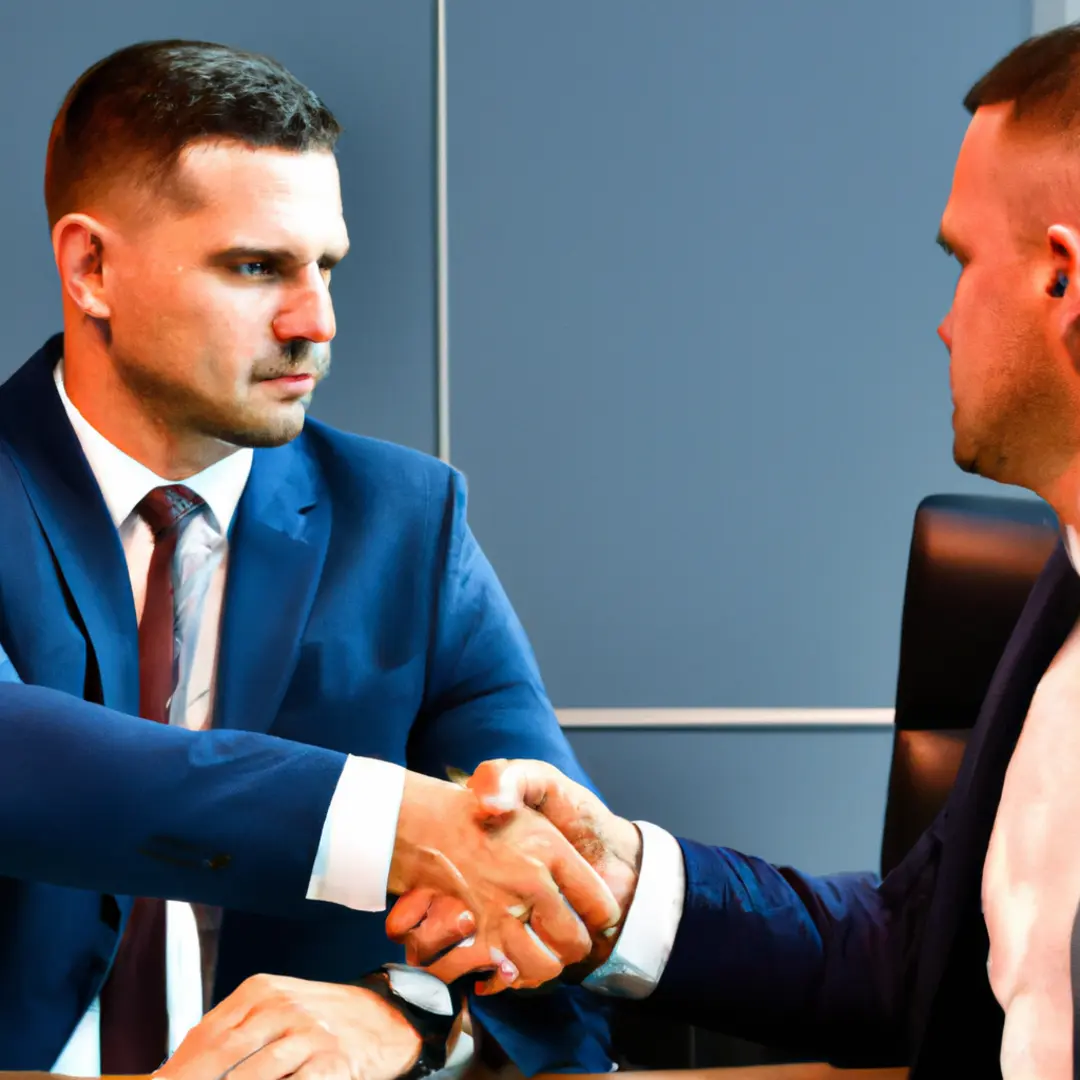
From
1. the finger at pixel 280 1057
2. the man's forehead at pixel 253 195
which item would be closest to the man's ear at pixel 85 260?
the man's forehead at pixel 253 195

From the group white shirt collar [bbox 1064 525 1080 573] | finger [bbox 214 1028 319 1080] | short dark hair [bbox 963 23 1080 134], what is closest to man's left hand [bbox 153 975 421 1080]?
finger [bbox 214 1028 319 1080]

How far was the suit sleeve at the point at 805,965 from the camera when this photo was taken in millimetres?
1359

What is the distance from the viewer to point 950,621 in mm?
1750

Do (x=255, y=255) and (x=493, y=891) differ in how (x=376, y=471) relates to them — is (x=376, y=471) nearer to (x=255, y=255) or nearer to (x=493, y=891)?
(x=255, y=255)

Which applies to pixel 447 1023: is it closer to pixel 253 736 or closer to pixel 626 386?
pixel 253 736

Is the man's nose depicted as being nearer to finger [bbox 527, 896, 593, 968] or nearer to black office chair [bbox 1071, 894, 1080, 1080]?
finger [bbox 527, 896, 593, 968]

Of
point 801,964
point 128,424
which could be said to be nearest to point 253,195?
point 128,424

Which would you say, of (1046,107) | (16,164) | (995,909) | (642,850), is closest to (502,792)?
(642,850)

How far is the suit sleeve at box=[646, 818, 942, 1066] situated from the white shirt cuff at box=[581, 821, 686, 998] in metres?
0.01

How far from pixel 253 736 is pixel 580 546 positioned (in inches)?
39.5

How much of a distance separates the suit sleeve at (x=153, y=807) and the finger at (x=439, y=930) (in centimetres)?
13

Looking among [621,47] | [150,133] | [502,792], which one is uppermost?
[621,47]

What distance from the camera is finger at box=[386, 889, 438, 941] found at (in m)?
1.40

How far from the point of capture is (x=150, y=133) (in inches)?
62.7
